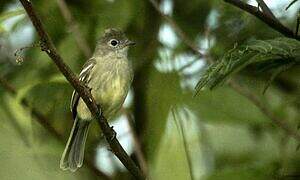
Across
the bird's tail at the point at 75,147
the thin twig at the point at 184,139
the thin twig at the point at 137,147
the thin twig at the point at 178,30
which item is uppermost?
the thin twig at the point at 178,30

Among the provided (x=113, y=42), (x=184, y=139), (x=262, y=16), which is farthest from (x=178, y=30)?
(x=262, y=16)

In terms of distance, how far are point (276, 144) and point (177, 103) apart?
1.98 ft

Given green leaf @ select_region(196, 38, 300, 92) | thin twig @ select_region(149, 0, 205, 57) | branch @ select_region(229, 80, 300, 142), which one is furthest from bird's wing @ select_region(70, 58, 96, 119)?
green leaf @ select_region(196, 38, 300, 92)

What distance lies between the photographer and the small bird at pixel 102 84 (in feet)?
13.4

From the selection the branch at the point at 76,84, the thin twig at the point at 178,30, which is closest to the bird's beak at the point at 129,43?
the thin twig at the point at 178,30

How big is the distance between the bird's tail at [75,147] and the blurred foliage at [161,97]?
0.31ft

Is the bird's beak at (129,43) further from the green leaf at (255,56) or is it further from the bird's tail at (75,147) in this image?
the green leaf at (255,56)

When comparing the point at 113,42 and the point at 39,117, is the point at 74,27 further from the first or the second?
the point at 113,42

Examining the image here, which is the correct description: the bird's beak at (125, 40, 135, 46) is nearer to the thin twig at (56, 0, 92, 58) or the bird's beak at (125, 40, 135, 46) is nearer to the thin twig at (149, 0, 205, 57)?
the thin twig at (56, 0, 92, 58)

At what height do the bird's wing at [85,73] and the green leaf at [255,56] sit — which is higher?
the green leaf at [255,56]

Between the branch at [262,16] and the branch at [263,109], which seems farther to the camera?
the branch at [263,109]

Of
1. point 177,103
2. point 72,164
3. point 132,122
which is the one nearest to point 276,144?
point 177,103

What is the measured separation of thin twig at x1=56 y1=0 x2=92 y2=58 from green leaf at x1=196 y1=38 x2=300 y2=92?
1712 millimetres

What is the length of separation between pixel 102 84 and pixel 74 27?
21.5 inches
